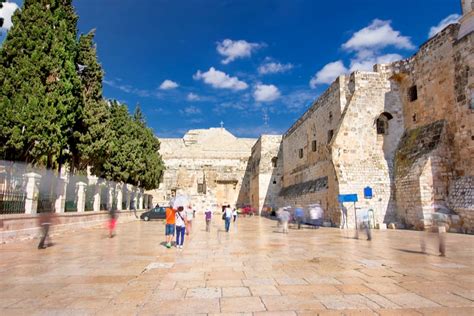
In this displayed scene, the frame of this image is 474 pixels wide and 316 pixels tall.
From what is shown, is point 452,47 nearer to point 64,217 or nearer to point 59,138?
point 59,138

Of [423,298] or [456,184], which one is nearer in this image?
[423,298]

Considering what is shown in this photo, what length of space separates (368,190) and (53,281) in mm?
13932

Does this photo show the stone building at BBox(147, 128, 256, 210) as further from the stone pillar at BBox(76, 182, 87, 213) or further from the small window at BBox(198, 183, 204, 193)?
the stone pillar at BBox(76, 182, 87, 213)

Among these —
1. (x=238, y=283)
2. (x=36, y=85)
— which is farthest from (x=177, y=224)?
(x=36, y=85)

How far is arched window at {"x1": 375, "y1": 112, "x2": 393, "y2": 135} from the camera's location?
1769cm

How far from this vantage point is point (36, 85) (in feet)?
39.0

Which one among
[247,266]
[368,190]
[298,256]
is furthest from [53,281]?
[368,190]

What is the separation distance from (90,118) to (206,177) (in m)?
23.7

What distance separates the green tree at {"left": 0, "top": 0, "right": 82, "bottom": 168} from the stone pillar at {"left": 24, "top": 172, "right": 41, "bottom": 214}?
101 centimetres

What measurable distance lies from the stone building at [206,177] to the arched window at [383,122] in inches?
919

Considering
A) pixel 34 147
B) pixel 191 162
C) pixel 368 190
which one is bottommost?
pixel 368 190

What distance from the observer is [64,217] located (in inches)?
548

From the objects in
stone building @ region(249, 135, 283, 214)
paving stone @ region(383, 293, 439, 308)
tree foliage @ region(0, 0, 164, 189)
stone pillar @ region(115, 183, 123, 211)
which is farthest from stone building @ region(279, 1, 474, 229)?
stone pillar @ region(115, 183, 123, 211)

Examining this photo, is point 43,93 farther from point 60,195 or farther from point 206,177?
point 206,177
